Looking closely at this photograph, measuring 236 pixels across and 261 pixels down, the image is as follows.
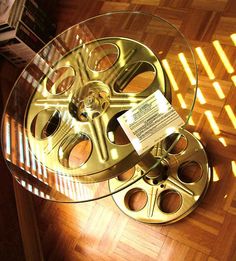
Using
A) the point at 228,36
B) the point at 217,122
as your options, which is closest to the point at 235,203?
the point at 217,122

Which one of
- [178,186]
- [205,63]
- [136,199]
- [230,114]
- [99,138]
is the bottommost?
[136,199]

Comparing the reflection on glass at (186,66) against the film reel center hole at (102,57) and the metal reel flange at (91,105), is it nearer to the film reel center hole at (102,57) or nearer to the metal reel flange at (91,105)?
the metal reel flange at (91,105)

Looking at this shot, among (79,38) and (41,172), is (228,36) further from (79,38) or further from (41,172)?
(41,172)

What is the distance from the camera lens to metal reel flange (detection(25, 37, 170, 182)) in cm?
80

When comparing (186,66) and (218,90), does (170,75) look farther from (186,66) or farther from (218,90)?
(218,90)

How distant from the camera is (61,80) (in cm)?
96

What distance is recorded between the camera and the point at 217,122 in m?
1.13

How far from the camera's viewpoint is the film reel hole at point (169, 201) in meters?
1.07

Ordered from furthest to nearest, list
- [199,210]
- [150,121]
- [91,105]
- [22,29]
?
[22,29] < [199,210] < [91,105] < [150,121]

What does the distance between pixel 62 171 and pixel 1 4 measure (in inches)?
35.0

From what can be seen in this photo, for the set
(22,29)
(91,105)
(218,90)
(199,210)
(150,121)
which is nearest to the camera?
(150,121)

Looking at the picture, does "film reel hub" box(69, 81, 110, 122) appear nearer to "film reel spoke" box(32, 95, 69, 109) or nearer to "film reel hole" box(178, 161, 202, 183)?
"film reel spoke" box(32, 95, 69, 109)

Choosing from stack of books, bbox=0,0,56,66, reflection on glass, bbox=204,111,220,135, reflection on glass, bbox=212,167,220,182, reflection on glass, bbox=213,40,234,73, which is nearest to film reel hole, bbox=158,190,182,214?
reflection on glass, bbox=212,167,220,182

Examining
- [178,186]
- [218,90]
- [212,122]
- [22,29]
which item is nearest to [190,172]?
[178,186]
